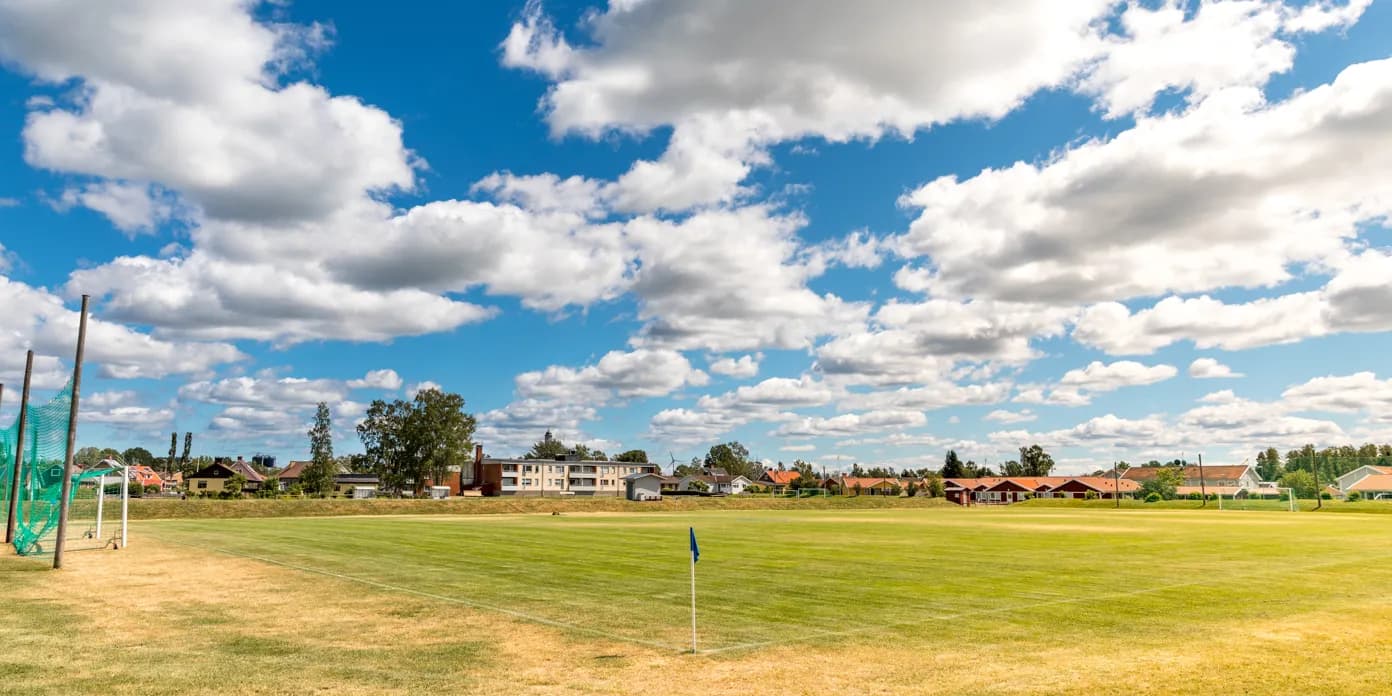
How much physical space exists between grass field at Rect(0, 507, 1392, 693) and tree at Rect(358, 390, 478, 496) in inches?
3903

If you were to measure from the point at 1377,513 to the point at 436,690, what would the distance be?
95.7 meters

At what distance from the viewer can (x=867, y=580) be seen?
22094 mm

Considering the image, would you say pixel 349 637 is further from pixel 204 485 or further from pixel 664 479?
pixel 204 485

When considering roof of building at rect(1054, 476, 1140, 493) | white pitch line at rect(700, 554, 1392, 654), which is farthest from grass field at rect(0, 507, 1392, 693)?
roof of building at rect(1054, 476, 1140, 493)

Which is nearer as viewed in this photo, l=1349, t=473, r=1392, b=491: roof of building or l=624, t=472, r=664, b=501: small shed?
l=1349, t=473, r=1392, b=491: roof of building

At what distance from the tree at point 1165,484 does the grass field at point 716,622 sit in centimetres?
9900

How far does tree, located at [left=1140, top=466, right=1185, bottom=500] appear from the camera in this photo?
390 feet

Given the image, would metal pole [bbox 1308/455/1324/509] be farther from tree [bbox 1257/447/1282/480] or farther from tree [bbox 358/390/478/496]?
tree [bbox 358/390/478/496]

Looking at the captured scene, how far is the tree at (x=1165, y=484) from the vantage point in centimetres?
11888

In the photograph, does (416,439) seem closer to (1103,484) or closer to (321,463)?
(321,463)

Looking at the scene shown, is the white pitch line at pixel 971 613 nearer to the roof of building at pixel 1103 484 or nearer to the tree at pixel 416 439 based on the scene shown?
the tree at pixel 416 439

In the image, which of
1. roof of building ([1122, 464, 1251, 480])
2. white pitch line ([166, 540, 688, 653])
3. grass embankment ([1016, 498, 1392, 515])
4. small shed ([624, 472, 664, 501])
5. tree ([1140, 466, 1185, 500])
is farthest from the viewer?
small shed ([624, 472, 664, 501])

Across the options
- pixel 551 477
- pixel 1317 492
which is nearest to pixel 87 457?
pixel 1317 492

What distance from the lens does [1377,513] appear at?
258 feet
